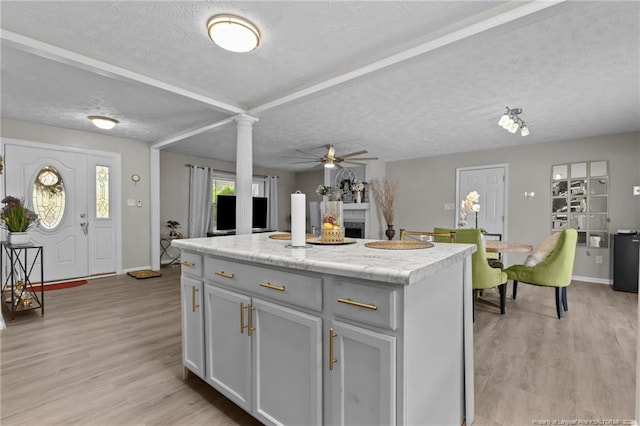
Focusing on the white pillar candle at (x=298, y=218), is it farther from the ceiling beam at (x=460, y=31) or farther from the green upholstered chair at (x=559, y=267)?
the green upholstered chair at (x=559, y=267)

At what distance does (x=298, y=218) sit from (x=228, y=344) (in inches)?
29.3

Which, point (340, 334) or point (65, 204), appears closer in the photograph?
point (340, 334)

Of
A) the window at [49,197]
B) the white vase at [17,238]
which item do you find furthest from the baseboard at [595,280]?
the window at [49,197]

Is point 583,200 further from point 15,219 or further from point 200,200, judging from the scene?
point 15,219

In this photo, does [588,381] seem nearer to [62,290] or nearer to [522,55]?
[522,55]

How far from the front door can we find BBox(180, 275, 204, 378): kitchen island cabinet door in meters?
4.04

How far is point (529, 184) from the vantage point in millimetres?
5410

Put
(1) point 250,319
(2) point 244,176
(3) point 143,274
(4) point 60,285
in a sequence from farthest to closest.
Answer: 1. (3) point 143,274
2. (4) point 60,285
3. (2) point 244,176
4. (1) point 250,319

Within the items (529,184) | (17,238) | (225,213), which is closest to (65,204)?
(17,238)

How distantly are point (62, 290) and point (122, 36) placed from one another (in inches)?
146

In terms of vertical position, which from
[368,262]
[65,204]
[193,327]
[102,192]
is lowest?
[193,327]

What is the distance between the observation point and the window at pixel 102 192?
501cm

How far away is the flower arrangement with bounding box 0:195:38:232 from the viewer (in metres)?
3.16

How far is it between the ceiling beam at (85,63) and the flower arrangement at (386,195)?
4410 mm
